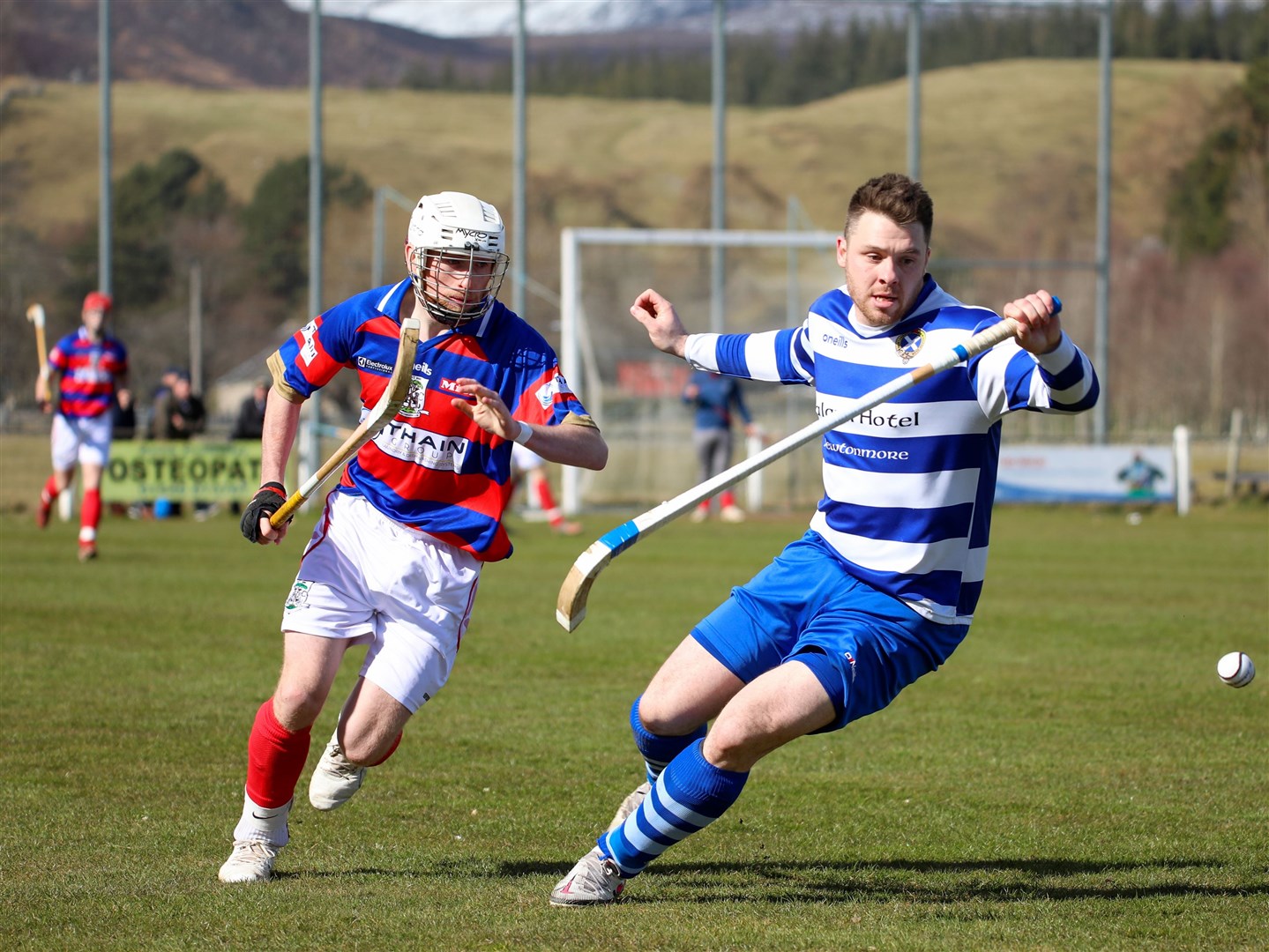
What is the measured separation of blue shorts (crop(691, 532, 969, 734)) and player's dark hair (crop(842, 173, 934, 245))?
104 cm

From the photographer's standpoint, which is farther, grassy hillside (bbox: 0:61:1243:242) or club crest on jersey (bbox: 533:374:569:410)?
grassy hillside (bbox: 0:61:1243:242)

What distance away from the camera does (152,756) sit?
7.65 metres

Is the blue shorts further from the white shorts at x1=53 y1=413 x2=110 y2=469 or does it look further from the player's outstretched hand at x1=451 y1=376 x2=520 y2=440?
the white shorts at x1=53 y1=413 x2=110 y2=469

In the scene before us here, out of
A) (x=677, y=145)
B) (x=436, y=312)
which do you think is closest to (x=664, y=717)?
(x=436, y=312)

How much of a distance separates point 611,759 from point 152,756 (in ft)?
6.98

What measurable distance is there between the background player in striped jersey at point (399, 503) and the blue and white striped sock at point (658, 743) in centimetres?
70

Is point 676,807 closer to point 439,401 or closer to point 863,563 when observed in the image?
point 863,563

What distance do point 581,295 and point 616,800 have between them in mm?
19484

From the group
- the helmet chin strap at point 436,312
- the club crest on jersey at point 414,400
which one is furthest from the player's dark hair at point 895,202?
the club crest on jersey at point 414,400

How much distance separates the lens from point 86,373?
16.7 meters

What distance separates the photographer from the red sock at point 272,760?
560 cm

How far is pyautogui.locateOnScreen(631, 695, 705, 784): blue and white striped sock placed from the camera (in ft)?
17.8

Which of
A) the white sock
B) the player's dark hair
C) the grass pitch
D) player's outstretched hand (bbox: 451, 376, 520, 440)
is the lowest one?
the grass pitch

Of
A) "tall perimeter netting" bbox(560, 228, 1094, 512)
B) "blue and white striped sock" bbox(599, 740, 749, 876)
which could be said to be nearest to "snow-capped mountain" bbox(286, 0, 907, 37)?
"tall perimeter netting" bbox(560, 228, 1094, 512)
